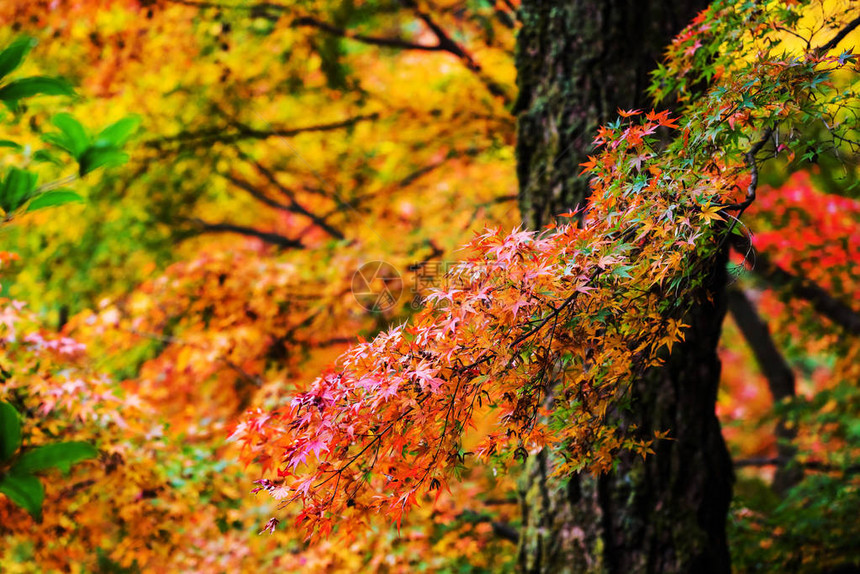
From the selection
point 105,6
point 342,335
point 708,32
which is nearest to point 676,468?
point 708,32

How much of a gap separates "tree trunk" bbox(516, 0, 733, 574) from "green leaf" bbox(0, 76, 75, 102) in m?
1.94

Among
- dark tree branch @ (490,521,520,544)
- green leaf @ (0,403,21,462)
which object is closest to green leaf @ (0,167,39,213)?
green leaf @ (0,403,21,462)

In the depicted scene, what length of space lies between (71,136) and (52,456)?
562 millimetres

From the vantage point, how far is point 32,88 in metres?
1.18

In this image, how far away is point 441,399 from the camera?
53.7 inches

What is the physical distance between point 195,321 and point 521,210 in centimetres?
235

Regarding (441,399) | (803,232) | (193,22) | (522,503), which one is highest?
(193,22)

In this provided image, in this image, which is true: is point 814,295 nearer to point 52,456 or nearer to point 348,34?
point 348,34

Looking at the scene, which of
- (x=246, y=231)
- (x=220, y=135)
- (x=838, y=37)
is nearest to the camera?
(x=838, y=37)

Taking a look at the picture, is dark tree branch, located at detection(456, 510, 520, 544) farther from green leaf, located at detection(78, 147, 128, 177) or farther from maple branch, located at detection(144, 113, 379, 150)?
green leaf, located at detection(78, 147, 128, 177)

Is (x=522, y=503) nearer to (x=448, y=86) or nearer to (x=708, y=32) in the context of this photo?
(x=708, y=32)

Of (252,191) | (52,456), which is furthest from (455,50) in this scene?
(52,456)

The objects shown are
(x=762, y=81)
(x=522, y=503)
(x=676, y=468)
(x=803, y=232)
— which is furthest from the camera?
(x=803, y=232)

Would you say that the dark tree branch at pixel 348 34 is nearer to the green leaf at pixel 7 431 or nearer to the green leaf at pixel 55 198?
the green leaf at pixel 55 198
